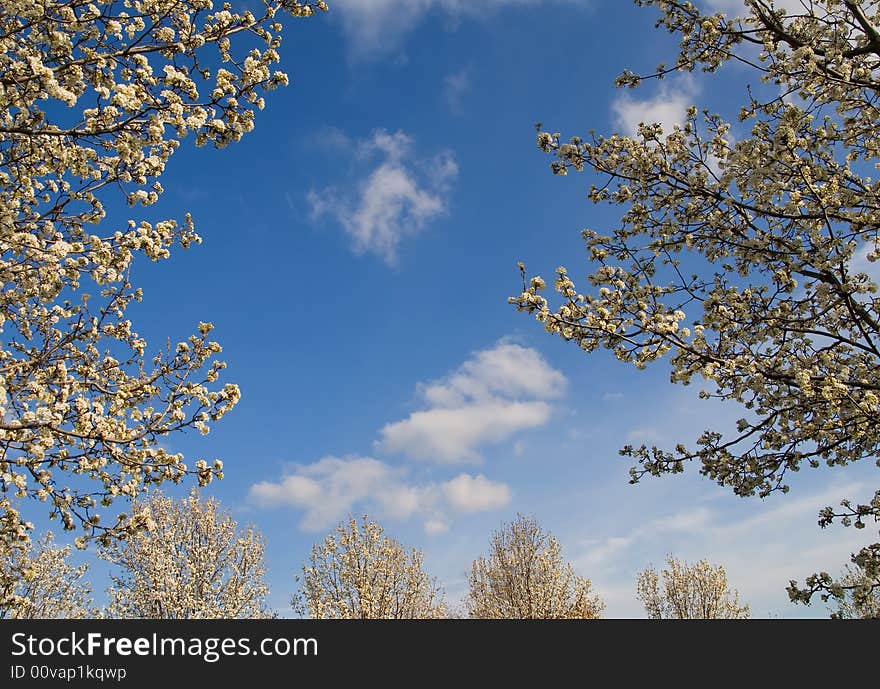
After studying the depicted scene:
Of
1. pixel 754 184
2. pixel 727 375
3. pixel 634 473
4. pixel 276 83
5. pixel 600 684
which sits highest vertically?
pixel 276 83

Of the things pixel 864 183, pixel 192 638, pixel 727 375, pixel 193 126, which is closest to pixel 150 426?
pixel 192 638

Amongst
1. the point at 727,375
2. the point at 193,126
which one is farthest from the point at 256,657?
the point at 727,375

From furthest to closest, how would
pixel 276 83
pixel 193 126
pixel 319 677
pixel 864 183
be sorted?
pixel 864 183
pixel 319 677
pixel 276 83
pixel 193 126

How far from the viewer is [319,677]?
7789 mm

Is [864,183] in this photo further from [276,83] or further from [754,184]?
[276,83]

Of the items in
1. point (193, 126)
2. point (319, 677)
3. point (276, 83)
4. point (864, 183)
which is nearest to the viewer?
point (193, 126)

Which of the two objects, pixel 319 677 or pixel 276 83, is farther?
pixel 319 677

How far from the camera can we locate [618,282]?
8805 mm

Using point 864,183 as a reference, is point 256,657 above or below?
below

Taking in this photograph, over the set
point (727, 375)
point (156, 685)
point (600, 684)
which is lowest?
point (600, 684)

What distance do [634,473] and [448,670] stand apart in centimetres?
369

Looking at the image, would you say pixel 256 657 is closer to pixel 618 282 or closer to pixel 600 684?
pixel 600 684

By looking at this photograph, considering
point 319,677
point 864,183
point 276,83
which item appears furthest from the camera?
point 864,183

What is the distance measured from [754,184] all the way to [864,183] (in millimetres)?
1989
